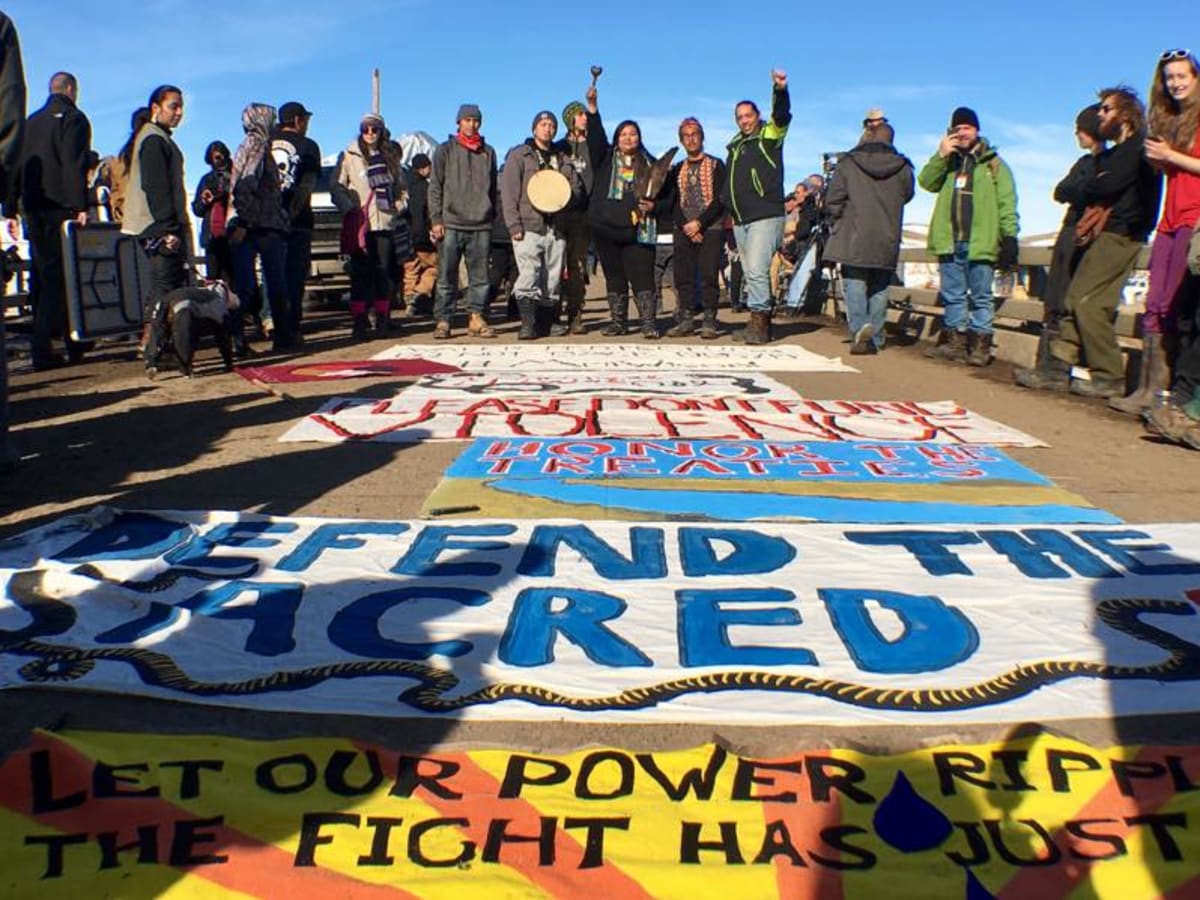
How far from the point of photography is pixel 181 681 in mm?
2871

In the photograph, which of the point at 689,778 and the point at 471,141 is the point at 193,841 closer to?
the point at 689,778

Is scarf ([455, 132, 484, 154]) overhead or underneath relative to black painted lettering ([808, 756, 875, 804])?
overhead

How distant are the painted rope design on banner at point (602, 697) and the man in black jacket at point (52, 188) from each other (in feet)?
22.6

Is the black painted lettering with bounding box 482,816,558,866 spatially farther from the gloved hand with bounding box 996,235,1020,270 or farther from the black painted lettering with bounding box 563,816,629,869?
the gloved hand with bounding box 996,235,1020,270

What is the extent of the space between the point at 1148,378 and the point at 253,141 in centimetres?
722

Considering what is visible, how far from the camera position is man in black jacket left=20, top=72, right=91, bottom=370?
897 cm

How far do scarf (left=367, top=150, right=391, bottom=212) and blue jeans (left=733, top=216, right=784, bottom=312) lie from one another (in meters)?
3.53

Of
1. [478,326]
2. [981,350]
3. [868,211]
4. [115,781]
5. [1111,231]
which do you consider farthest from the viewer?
[478,326]

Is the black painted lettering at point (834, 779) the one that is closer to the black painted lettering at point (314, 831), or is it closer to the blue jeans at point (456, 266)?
the black painted lettering at point (314, 831)

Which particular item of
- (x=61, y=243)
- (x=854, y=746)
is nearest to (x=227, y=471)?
(x=854, y=746)

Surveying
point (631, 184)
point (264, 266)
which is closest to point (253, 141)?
point (264, 266)

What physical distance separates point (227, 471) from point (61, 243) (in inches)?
191

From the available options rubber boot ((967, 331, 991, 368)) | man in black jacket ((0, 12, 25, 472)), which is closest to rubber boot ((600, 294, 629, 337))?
rubber boot ((967, 331, 991, 368))

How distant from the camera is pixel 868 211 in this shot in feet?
34.4
